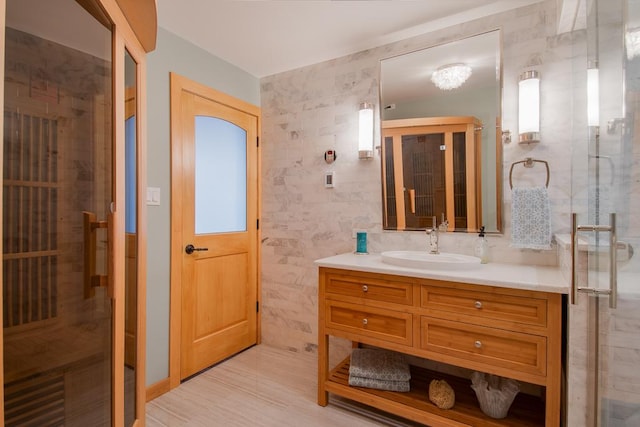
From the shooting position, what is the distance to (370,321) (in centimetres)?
186

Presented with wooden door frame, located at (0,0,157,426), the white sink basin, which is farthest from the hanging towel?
wooden door frame, located at (0,0,157,426)

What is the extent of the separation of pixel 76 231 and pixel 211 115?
1.65 m

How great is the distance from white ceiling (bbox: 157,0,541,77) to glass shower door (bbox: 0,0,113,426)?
1091mm

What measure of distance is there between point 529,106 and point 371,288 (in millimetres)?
1381

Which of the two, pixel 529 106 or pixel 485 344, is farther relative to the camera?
pixel 529 106

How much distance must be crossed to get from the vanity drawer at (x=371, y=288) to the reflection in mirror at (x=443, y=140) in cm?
62

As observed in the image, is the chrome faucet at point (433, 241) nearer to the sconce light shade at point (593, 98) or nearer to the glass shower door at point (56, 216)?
the sconce light shade at point (593, 98)

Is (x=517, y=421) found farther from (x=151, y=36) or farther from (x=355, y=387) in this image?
(x=151, y=36)

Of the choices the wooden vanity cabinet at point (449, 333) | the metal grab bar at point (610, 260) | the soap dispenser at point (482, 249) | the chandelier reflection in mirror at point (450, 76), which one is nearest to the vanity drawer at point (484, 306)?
the wooden vanity cabinet at point (449, 333)

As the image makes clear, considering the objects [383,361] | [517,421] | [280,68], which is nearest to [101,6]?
[280,68]

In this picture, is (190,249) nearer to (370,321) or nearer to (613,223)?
(370,321)

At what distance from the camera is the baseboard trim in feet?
6.78

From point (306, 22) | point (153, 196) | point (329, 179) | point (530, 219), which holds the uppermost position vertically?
point (306, 22)

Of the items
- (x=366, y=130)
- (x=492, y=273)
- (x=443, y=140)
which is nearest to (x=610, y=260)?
(x=492, y=273)
